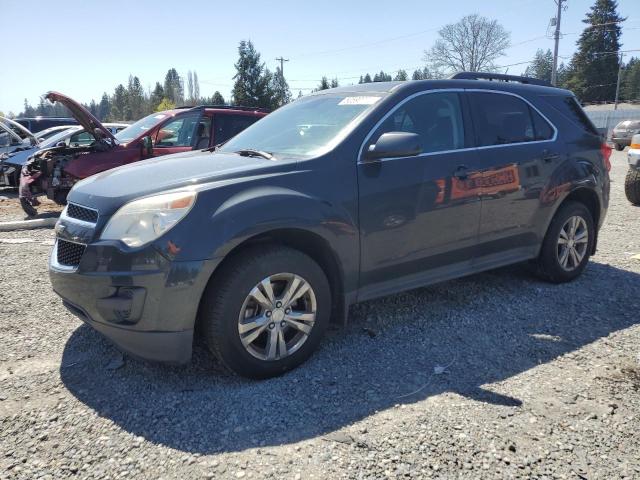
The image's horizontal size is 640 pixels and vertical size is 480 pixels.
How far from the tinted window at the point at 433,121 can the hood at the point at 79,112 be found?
232 inches

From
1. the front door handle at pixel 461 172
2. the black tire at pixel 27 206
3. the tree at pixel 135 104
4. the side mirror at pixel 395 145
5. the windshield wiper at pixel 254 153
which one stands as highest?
the tree at pixel 135 104

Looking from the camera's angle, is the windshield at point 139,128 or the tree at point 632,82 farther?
the tree at point 632,82

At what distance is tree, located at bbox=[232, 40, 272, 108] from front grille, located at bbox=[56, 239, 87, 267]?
42.5m

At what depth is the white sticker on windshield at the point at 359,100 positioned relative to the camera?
3.71m

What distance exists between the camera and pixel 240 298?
2902mm

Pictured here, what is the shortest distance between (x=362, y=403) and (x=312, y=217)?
3.70 feet

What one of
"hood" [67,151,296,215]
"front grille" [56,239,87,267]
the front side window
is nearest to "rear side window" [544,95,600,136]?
"hood" [67,151,296,215]

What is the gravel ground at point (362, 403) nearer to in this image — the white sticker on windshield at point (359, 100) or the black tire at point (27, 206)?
the white sticker on windshield at point (359, 100)

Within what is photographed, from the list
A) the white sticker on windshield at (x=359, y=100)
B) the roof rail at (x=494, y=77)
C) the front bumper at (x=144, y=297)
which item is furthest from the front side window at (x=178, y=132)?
the front bumper at (x=144, y=297)

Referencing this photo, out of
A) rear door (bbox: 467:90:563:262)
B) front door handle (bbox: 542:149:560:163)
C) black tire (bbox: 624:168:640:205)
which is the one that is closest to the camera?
rear door (bbox: 467:90:563:262)

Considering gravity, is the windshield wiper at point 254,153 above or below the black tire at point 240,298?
above

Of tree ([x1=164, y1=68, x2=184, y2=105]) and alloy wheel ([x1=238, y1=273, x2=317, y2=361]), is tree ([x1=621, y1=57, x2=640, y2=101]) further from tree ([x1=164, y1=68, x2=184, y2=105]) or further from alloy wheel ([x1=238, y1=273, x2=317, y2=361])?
alloy wheel ([x1=238, y1=273, x2=317, y2=361])

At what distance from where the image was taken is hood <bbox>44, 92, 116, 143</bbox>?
7.55 m

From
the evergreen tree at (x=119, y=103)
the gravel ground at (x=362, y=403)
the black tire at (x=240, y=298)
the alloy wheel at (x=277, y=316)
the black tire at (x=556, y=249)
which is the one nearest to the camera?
the gravel ground at (x=362, y=403)
